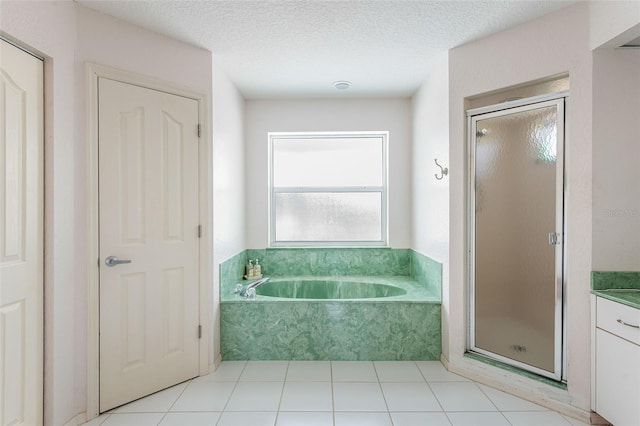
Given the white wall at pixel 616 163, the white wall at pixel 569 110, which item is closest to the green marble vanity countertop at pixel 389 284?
the white wall at pixel 569 110

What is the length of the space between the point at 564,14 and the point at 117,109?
2.72 m

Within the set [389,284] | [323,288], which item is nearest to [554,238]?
[389,284]

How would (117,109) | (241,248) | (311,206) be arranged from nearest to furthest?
(117,109) → (241,248) → (311,206)

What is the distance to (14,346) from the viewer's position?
1.62m

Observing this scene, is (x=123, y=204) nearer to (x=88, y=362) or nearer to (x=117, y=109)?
(x=117, y=109)

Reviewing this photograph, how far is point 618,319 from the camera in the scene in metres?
1.74

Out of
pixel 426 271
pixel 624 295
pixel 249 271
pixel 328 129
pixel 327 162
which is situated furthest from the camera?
pixel 327 162

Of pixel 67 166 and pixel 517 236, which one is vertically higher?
pixel 67 166

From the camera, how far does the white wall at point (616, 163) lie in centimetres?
189

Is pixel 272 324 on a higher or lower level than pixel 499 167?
lower

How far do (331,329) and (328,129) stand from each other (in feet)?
6.60

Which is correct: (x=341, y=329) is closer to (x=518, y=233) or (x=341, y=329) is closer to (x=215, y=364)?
(x=215, y=364)

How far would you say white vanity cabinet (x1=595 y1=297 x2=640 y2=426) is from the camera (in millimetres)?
1645

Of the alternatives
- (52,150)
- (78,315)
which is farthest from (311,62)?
(78,315)
